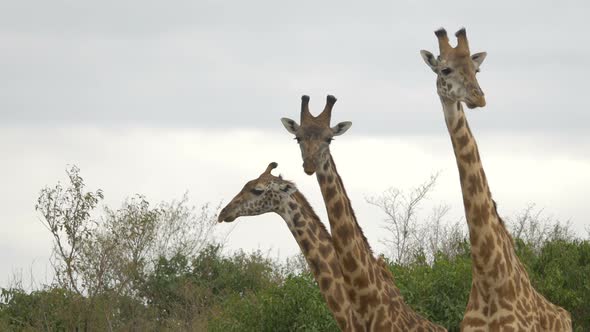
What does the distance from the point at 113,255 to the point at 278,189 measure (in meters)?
15.7

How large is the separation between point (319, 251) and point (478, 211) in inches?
105

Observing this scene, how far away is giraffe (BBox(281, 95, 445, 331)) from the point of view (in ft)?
45.0

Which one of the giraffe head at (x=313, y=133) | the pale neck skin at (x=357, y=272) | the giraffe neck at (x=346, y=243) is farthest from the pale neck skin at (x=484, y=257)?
the giraffe head at (x=313, y=133)

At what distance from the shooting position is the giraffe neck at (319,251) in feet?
47.4

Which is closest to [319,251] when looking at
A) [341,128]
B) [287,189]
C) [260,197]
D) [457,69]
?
[287,189]

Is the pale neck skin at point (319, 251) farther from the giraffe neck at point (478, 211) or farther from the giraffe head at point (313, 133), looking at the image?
the giraffe neck at point (478, 211)

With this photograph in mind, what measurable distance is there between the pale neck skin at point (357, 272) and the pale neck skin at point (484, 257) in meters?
1.16

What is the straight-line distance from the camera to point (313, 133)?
13.7 metres

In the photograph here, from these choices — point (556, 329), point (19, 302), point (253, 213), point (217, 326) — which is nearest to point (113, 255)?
point (19, 302)

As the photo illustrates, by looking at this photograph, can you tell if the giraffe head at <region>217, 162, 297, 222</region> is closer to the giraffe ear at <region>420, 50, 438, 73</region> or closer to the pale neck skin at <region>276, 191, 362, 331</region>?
the pale neck skin at <region>276, 191, 362, 331</region>

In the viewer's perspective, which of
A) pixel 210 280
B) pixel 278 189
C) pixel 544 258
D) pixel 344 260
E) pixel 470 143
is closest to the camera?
pixel 470 143

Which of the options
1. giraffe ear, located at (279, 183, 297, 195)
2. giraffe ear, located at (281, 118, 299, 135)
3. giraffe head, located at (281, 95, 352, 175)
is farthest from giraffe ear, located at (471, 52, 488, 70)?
giraffe ear, located at (279, 183, 297, 195)

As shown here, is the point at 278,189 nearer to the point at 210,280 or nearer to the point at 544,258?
the point at 544,258

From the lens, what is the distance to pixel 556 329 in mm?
13109
